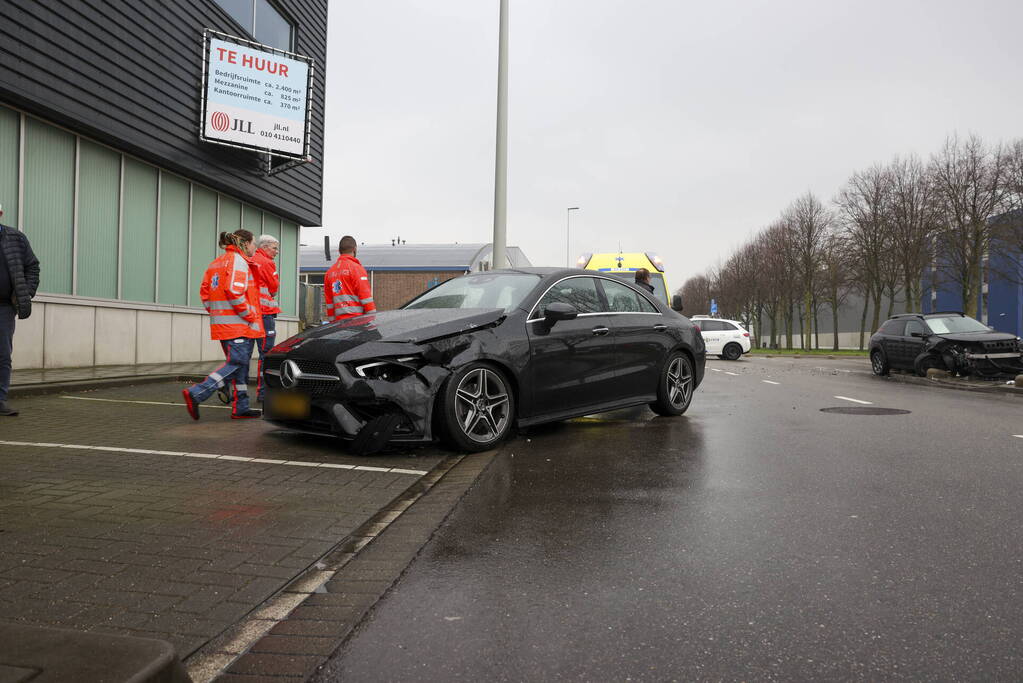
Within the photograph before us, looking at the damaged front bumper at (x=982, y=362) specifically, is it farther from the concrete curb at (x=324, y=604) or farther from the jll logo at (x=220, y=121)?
the jll logo at (x=220, y=121)

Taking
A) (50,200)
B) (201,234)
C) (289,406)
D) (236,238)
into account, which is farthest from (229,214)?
(289,406)

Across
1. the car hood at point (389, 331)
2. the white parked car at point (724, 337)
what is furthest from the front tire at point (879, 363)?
the car hood at point (389, 331)

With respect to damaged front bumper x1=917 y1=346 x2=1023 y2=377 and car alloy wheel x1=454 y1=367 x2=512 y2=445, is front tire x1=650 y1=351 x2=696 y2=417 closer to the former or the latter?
car alloy wheel x1=454 y1=367 x2=512 y2=445

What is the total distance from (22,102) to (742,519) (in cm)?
1149

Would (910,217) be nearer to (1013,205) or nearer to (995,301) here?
(1013,205)

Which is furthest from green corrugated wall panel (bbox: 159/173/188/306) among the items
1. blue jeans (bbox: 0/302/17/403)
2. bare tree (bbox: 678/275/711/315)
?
bare tree (bbox: 678/275/711/315)

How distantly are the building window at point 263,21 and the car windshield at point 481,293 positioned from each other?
11.7 metres

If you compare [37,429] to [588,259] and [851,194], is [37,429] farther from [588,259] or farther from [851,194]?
[851,194]

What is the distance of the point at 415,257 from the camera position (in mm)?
59594

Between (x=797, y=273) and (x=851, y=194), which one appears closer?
(x=851, y=194)

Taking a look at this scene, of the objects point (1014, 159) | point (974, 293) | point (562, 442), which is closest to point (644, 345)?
point (562, 442)

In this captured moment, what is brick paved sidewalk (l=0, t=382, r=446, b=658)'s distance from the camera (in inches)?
A: 113

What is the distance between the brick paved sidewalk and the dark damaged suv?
1383 cm

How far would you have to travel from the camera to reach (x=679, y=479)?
5.36 m
